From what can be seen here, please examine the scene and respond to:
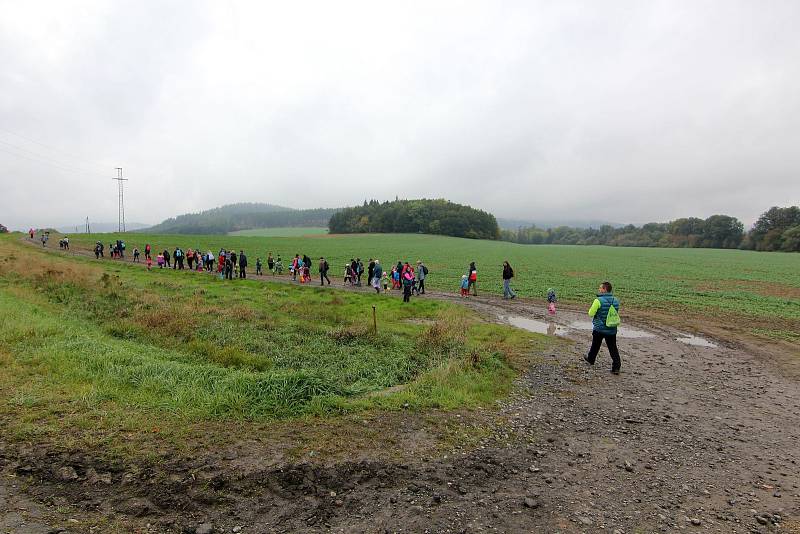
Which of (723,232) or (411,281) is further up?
(723,232)

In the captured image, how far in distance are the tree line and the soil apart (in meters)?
108

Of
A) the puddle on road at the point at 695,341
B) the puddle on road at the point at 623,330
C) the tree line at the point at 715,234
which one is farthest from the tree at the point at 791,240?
the puddle on road at the point at 623,330

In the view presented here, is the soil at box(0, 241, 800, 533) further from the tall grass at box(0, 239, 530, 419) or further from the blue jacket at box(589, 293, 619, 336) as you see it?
the blue jacket at box(589, 293, 619, 336)

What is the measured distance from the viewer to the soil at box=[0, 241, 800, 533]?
→ 4195mm

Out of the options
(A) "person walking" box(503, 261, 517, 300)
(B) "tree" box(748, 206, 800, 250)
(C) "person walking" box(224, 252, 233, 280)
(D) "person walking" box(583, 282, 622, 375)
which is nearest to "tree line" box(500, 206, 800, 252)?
(B) "tree" box(748, 206, 800, 250)

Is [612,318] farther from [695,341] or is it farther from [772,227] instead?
[772,227]

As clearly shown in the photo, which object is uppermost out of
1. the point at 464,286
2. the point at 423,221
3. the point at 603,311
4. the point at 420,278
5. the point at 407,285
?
the point at 423,221

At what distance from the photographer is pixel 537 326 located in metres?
15.8

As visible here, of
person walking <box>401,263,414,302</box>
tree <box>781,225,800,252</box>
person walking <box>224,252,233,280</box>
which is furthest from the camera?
tree <box>781,225,800,252</box>

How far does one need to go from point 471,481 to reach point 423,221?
111 meters

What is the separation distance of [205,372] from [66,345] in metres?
3.50

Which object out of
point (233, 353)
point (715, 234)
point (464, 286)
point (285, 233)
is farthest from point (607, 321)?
point (285, 233)

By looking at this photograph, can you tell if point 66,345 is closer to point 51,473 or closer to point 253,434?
point 51,473

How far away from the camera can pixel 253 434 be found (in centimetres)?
573
